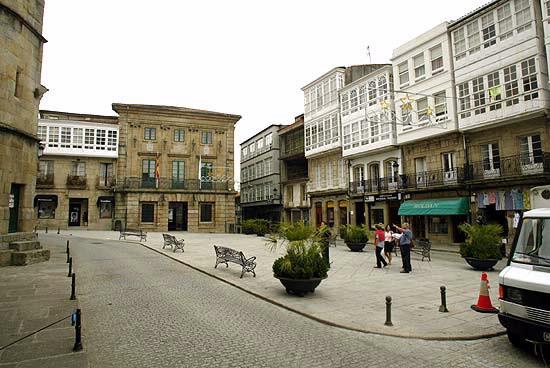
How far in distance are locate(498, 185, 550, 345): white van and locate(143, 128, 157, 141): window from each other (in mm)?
38778

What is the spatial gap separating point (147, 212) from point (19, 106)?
83.8 feet

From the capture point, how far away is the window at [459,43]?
22.7m

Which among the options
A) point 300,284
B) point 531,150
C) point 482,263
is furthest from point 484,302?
point 531,150

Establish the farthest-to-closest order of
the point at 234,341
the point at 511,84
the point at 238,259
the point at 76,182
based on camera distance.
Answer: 1. the point at 76,182
2. the point at 511,84
3. the point at 238,259
4. the point at 234,341

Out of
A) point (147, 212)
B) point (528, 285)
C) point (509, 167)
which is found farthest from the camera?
point (147, 212)

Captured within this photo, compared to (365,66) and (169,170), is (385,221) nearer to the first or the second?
(365,66)

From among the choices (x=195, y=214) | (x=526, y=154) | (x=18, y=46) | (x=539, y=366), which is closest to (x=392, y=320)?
(x=539, y=366)

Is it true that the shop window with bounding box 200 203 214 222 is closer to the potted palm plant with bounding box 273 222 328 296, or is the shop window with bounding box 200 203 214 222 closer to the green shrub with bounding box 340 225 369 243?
the green shrub with bounding box 340 225 369 243

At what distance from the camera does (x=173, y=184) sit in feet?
130

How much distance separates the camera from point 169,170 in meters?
40.0

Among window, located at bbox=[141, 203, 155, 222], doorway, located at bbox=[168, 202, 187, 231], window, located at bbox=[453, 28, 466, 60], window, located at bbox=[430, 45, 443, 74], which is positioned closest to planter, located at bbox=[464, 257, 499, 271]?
window, located at bbox=[453, 28, 466, 60]

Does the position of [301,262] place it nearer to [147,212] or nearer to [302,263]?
[302,263]

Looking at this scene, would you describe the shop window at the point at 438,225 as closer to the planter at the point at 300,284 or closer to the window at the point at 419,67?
the window at the point at 419,67

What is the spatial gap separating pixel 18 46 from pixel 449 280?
17964 mm
